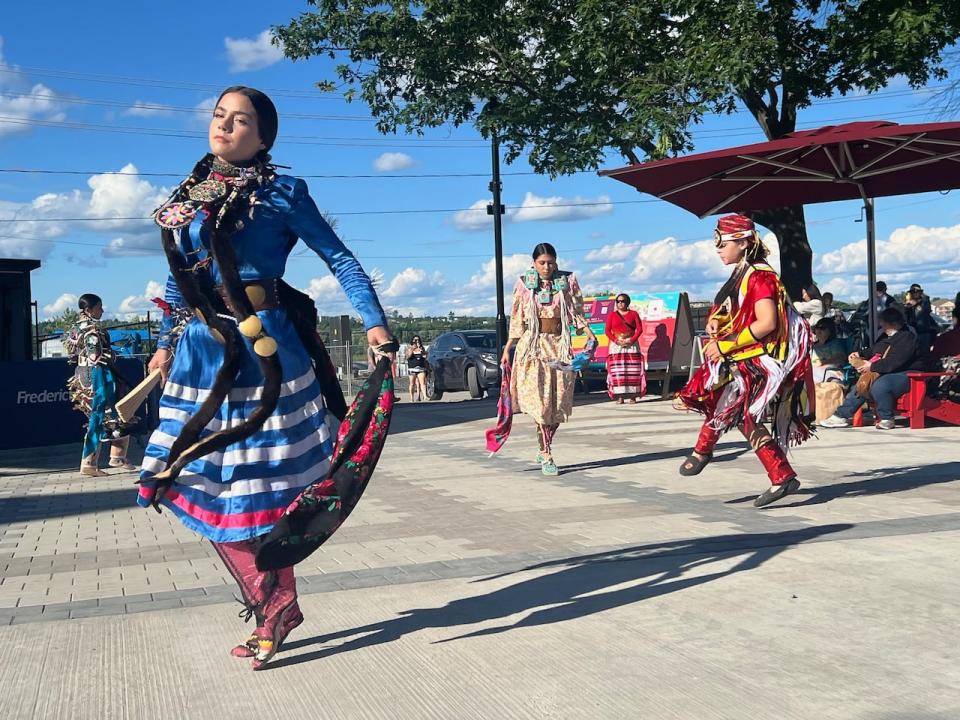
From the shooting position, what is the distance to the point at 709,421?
24.3 feet

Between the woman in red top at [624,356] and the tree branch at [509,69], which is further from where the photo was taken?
the tree branch at [509,69]

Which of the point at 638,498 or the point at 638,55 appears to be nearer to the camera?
the point at 638,498

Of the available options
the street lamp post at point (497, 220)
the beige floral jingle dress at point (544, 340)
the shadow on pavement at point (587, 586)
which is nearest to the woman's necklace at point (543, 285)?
the beige floral jingle dress at point (544, 340)

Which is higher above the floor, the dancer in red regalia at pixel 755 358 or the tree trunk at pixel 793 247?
the tree trunk at pixel 793 247

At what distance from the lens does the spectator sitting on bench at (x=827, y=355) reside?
13828 mm

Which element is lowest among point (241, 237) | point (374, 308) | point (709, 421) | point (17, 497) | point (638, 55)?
point (17, 497)

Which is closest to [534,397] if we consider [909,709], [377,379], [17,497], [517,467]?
[517,467]

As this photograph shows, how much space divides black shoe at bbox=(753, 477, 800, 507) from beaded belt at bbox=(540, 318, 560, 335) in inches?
110

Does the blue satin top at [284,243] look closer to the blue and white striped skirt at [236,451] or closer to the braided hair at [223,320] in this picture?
the braided hair at [223,320]

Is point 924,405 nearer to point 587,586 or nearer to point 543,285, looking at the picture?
point 543,285

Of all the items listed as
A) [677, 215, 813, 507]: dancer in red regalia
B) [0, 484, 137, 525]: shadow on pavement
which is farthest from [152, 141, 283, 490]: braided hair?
[0, 484, 137, 525]: shadow on pavement

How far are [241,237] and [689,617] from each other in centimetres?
231

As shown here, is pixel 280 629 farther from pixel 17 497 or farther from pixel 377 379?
pixel 17 497

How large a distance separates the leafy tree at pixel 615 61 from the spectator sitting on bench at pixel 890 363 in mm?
6069
